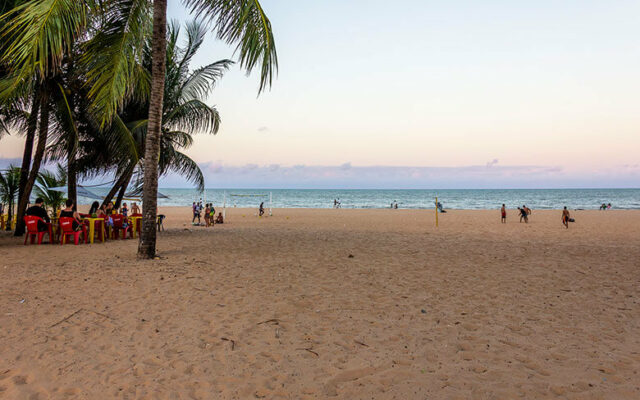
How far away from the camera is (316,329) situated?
4.24 metres

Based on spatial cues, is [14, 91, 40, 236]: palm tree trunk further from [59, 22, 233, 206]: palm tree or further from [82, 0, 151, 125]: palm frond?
[82, 0, 151, 125]: palm frond

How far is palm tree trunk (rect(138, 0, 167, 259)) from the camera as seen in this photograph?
7.89 metres

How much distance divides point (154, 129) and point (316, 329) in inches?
227

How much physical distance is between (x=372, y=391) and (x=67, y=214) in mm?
10578

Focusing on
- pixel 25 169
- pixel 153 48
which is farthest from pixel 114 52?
pixel 25 169

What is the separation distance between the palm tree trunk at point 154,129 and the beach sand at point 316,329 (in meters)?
0.72

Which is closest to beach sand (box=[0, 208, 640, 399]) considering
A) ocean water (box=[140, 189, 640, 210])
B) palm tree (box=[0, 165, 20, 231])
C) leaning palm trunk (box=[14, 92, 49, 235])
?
leaning palm trunk (box=[14, 92, 49, 235])

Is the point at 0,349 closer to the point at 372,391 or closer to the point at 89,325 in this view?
the point at 89,325

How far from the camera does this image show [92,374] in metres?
3.12

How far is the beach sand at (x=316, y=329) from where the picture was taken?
119 inches

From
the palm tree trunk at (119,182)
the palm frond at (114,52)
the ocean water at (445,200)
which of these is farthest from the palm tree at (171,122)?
the ocean water at (445,200)

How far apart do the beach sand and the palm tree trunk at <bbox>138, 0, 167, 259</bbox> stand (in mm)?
717

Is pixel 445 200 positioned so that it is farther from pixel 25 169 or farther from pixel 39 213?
pixel 39 213

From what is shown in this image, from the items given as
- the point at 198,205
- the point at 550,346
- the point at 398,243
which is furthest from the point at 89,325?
the point at 198,205
